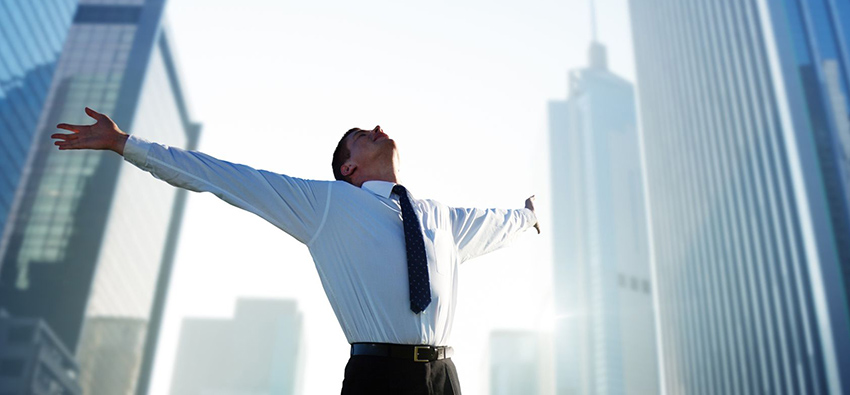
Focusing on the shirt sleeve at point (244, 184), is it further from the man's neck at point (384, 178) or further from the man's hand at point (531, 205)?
the man's hand at point (531, 205)

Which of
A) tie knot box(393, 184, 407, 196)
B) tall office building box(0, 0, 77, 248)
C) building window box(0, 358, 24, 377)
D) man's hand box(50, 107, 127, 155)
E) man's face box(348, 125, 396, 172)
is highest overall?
tall office building box(0, 0, 77, 248)

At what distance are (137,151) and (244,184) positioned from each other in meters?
0.45

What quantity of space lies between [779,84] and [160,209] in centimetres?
9943

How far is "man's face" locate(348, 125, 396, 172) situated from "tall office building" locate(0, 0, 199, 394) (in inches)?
3361

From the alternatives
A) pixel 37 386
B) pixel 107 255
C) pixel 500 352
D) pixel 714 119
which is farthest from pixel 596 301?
pixel 37 386

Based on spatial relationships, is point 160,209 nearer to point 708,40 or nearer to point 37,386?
point 37,386

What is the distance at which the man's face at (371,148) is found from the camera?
3.41 m

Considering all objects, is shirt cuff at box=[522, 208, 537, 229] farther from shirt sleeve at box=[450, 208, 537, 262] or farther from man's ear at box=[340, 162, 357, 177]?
man's ear at box=[340, 162, 357, 177]

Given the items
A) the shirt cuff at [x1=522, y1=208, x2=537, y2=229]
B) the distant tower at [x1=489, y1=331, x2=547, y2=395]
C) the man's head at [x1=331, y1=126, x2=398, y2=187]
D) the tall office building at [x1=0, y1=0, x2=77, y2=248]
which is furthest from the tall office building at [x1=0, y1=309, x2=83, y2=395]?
the distant tower at [x1=489, y1=331, x2=547, y2=395]

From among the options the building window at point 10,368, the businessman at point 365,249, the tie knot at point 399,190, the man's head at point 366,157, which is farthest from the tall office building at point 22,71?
the tie knot at point 399,190

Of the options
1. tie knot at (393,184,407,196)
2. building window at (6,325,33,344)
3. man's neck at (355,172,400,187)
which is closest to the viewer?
tie knot at (393,184,407,196)

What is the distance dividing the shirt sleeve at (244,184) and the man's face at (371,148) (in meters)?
0.38

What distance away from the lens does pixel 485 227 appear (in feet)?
11.7

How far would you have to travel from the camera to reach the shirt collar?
10.6 ft
